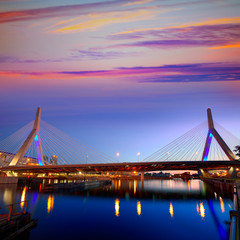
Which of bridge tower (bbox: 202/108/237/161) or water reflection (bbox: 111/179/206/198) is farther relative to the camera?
bridge tower (bbox: 202/108/237/161)

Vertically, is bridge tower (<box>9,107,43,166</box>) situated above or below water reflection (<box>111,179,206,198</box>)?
above

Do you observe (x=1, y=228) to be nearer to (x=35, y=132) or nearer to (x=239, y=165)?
(x=35, y=132)

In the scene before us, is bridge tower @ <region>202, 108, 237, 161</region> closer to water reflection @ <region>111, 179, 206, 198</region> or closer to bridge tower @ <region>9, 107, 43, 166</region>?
water reflection @ <region>111, 179, 206, 198</region>

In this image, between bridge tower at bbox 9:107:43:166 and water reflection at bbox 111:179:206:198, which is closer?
water reflection at bbox 111:179:206:198

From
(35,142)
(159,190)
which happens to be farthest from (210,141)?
(35,142)

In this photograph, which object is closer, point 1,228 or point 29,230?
point 1,228

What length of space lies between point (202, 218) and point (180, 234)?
285 inches

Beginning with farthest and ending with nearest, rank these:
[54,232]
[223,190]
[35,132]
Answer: [35,132], [223,190], [54,232]

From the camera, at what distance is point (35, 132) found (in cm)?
6525

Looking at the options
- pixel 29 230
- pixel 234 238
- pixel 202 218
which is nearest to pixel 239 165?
pixel 202 218

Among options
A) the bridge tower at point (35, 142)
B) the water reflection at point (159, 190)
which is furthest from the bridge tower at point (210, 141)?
the bridge tower at point (35, 142)

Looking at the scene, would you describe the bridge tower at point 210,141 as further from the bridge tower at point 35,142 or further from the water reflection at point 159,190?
the bridge tower at point 35,142

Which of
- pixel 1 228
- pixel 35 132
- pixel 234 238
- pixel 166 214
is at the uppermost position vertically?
pixel 35 132

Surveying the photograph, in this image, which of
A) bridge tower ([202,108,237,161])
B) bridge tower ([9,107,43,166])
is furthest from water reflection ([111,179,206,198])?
bridge tower ([9,107,43,166])
